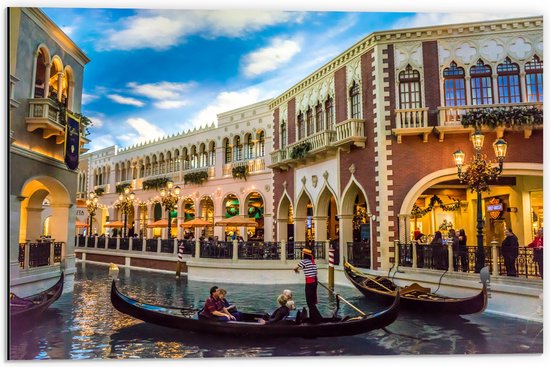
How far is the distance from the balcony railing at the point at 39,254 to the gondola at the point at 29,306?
968mm

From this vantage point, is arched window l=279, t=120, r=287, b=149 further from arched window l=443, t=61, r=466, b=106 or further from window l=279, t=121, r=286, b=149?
arched window l=443, t=61, r=466, b=106

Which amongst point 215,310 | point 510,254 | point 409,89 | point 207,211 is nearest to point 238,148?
point 207,211

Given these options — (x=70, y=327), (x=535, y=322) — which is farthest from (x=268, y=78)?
(x=535, y=322)

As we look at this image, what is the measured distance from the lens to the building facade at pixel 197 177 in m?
13.9

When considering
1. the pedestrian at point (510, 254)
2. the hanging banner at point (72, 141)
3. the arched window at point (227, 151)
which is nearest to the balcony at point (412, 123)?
the pedestrian at point (510, 254)

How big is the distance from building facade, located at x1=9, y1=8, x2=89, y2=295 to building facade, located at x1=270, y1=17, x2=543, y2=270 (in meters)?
5.09

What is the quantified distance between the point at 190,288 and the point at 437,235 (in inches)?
191

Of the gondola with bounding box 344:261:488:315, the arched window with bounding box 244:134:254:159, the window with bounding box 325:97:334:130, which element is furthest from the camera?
the arched window with bounding box 244:134:254:159

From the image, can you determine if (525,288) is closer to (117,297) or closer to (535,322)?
(535,322)

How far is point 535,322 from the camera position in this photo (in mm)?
5695

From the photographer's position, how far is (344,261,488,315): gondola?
223 inches

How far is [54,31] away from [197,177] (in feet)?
30.4

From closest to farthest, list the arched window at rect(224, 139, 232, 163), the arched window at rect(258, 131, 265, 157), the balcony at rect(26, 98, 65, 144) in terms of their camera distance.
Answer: the balcony at rect(26, 98, 65, 144) < the arched window at rect(258, 131, 265, 157) < the arched window at rect(224, 139, 232, 163)

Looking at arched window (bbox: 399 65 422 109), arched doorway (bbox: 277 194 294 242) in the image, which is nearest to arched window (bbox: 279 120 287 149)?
arched doorway (bbox: 277 194 294 242)
